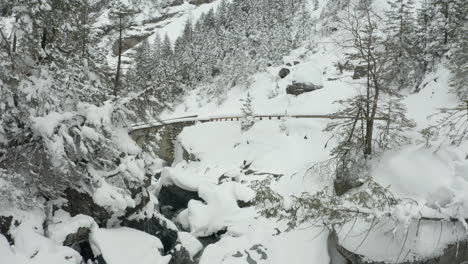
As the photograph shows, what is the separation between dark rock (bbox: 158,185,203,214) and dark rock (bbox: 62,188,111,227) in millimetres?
8988

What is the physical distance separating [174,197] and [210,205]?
3355 mm

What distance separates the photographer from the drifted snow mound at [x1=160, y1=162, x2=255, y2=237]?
53.4ft

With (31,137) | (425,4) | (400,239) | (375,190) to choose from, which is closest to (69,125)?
(31,137)

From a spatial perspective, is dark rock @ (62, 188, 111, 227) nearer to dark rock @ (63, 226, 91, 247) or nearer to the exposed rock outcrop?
dark rock @ (63, 226, 91, 247)

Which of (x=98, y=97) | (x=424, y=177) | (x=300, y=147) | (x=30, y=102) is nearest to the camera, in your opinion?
(x=30, y=102)

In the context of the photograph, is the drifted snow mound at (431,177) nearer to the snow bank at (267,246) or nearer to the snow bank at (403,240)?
the snow bank at (403,240)

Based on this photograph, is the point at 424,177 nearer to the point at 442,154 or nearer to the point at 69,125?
the point at 442,154

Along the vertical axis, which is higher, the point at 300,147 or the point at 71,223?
the point at 71,223

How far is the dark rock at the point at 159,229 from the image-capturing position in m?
12.1

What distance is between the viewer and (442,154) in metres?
10.0

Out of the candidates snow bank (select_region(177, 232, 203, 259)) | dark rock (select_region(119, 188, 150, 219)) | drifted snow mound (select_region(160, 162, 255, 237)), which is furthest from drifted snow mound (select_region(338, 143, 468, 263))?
drifted snow mound (select_region(160, 162, 255, 237))

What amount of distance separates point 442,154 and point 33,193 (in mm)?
10415

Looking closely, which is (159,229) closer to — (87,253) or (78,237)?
(87,253)

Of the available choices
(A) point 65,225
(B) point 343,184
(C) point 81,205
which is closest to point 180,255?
(C) point 81,205
